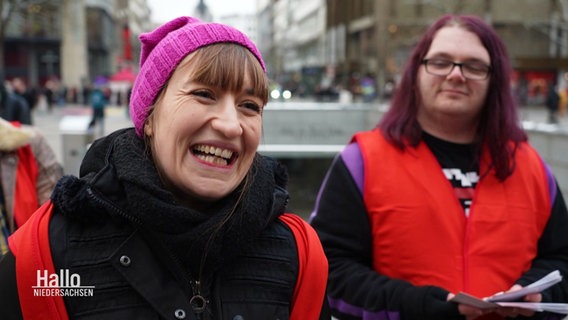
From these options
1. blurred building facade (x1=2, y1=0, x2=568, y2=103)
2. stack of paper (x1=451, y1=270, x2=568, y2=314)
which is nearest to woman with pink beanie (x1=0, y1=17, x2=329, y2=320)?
stack of paper (x1=451, y1=270, x2=568, y2=314)

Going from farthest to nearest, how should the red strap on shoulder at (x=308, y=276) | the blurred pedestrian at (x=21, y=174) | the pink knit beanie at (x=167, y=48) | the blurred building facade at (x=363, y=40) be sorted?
1. the blurred building facade at (x=363, y=40)
2. the blurred pedestrian at (x=21, y=174)
3. the red strap on shoulder at (x=308, y=276)
4. the pink knit beanie at (x=167, y=48)

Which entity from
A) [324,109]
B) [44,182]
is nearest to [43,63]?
[324,109]

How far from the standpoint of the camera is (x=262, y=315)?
→ 1647mm

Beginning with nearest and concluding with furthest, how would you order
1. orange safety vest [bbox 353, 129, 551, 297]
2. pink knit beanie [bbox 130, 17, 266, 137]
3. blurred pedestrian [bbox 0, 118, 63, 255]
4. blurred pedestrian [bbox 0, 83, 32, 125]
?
pink knit beanie [bbox 130, 17, 266, 137] → orange safety vest [bbox 353, 129, 551, 297] → blurred pedestrian [bbox 0, 118, 63, 255] → blurred pedestrian [bbox 0, 83, 32, 125]

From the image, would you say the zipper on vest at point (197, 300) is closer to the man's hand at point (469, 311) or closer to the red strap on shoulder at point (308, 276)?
the red strap on shoulder at point (308, 276)

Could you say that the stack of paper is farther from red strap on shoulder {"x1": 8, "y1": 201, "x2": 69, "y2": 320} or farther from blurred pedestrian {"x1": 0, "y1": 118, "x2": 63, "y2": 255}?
blurred pedestrian {"x1": 0, "y1": 118, "x2": 63, "y2": 255}

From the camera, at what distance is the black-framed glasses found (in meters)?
2.60

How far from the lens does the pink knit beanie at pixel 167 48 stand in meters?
1.64

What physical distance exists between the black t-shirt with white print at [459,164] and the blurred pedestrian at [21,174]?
197cm

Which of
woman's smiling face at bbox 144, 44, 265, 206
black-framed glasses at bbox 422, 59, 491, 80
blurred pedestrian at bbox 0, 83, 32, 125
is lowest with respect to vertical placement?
blurred pedestrian at bbox 0, 83, 32, 125

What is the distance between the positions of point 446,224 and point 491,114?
519 millimetres

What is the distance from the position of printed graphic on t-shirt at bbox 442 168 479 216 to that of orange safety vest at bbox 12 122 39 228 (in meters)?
2.01

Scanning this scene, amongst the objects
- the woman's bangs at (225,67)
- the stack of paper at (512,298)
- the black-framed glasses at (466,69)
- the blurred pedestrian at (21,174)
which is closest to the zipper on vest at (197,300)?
the woman's bangs at (225,67)

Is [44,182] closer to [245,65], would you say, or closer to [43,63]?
[245,65]
